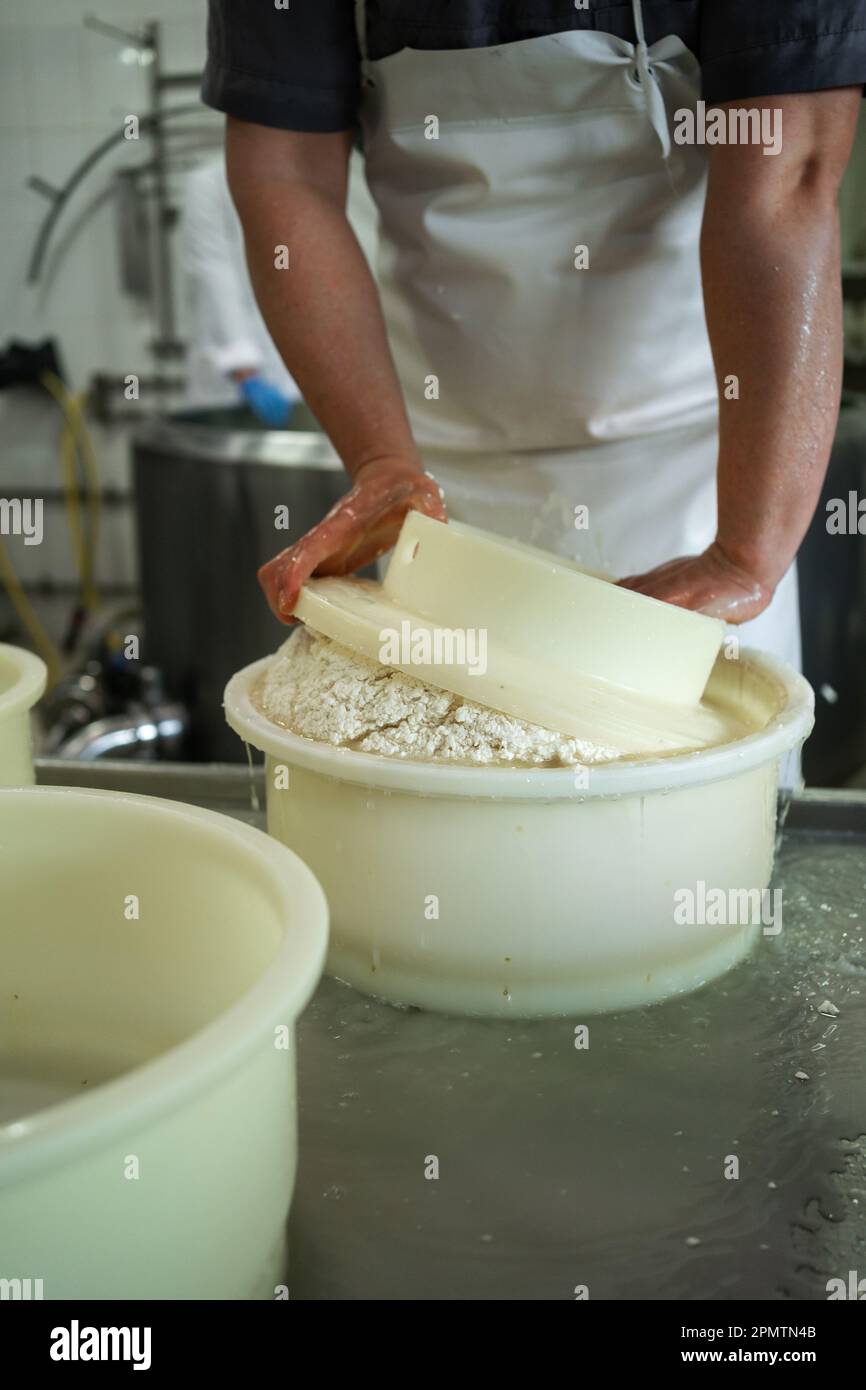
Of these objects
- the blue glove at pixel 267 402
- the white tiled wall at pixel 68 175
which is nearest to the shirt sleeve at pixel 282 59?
the blue glove at pixel 267 402

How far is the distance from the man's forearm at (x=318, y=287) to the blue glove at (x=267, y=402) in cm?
243

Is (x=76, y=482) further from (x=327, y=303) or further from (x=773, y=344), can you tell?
(x=773, y=344)

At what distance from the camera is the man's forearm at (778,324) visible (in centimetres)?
98

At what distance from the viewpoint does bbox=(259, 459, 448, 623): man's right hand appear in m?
0.97

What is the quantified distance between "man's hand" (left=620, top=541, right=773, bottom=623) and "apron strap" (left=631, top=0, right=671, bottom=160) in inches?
17.6

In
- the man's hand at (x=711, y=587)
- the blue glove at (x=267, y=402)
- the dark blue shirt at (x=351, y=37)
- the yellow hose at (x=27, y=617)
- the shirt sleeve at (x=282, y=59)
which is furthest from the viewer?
the yellow hose at (x=27, y=617)

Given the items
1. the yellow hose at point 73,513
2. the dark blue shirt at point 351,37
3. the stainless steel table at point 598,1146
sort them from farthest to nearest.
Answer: the yellow hose at point 73,513 < the dark blue shirt at point 351,37 < the stainless steel table at point 598,1146

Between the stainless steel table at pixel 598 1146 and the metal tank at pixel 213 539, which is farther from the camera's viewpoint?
the metal tank at pixel 213 539

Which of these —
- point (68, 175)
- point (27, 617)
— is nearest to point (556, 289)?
point (27, 617)

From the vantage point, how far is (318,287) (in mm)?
1210

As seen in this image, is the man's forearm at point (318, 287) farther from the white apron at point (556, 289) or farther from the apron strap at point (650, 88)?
the apron strap at point (650, 88)
